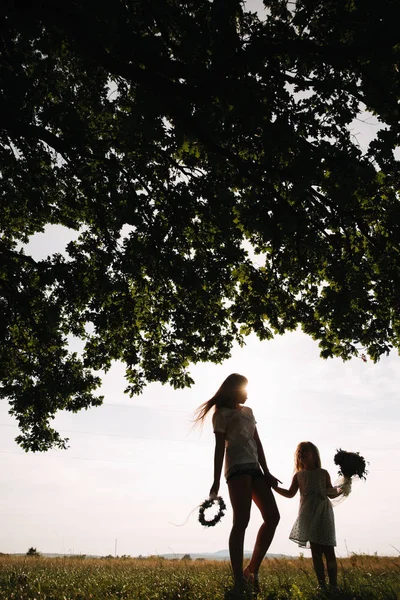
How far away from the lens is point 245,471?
19.2ft

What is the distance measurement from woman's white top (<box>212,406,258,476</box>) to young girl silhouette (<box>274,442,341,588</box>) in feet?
3.53

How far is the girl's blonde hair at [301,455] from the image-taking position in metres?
7.62

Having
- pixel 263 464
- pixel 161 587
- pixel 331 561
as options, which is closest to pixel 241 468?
pixel 263 464

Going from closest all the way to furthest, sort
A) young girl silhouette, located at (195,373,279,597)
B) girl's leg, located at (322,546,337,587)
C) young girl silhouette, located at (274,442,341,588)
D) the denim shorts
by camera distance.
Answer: young girl silhouette, located at (195,373,279,597), the denim shorts, girl's leg, located at (322,546,337,587), young girl silhouette, located at (274,442,341,588)

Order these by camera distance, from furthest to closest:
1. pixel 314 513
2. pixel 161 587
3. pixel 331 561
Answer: pixel 314 513, pixel 331 561, pixel 161 587

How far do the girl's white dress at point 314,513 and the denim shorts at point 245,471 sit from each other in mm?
1802

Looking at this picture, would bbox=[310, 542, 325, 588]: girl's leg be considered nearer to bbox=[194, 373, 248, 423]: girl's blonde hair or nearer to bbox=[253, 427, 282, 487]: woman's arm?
bbox=[253, 427, 282, 487]: woman's arm

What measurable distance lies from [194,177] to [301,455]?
18.3 feet

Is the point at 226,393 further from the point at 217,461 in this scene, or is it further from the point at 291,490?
the point at 291,490

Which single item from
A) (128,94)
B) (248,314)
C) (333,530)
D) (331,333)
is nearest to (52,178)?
(128,94)

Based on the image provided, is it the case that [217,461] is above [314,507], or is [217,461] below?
above

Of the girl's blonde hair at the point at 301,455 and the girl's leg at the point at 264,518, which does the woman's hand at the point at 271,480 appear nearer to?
the girl's leg at the point at 264,518

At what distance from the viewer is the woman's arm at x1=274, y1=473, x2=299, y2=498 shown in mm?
7072

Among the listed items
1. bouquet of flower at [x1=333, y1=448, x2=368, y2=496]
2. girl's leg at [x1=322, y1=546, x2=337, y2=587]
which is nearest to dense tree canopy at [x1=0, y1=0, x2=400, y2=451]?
bouquet of flower at [x1=333, y1=448, x2=368, y2=496]
